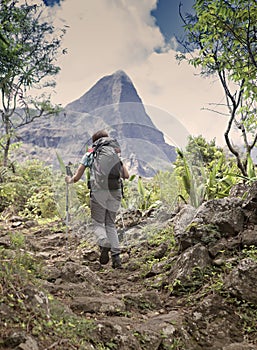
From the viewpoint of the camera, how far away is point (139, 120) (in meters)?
5.83

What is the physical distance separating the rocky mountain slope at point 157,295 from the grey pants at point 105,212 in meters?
0.46

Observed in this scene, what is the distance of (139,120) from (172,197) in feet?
6.13

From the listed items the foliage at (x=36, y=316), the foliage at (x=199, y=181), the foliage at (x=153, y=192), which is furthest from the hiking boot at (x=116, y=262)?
the foliage at (x=36, y=316)

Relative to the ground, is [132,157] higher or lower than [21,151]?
lower

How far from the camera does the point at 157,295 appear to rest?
3.36 m

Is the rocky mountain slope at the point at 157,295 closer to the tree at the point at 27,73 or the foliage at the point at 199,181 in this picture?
the foliage at the point at 199,181

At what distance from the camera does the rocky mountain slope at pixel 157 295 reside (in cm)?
209

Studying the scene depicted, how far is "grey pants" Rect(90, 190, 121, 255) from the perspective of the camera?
5188mm

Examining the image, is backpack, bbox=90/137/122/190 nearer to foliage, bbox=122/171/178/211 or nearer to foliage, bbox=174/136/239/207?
foliage, bbox=174/136/239/207

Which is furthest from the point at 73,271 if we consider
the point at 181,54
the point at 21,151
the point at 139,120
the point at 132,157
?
the point at 21,151

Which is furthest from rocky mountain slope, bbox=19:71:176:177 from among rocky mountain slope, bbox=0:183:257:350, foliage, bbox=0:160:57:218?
foliage, bbox=0:160:57:218

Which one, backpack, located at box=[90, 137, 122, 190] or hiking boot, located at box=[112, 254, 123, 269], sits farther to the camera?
backpack, located at box=[90, 137, 122, 190]

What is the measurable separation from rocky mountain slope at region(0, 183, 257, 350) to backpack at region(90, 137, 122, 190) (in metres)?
1.12

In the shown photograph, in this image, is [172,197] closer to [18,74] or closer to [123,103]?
[123,103]
